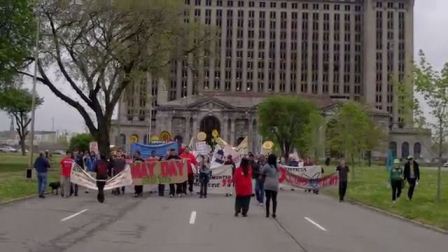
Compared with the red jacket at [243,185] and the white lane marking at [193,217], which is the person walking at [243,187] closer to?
the red jacket at [243,185]

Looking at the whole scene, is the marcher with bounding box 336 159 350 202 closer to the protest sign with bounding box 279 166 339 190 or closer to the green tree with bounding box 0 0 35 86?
the protest sign with bounding box 279 166 339 190

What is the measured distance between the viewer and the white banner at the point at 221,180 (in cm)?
2945

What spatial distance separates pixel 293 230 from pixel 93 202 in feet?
33.2

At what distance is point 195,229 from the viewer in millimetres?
14742

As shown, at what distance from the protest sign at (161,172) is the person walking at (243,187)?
29.8ft

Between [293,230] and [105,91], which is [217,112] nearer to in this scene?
[105,91]

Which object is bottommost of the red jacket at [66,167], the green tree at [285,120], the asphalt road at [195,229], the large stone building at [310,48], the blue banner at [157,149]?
the asphalt road at [195,229]

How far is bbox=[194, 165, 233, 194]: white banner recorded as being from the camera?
29453 mm

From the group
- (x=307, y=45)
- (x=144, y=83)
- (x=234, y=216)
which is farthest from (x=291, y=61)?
(x=234, y=216)

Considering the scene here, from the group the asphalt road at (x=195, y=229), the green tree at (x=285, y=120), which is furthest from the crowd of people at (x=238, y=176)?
the green tree at (x=285, y=120)

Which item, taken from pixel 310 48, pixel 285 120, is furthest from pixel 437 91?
pixel 310 48

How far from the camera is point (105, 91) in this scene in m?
A: 41.1

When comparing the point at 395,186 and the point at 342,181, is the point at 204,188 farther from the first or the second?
the point at 395,186

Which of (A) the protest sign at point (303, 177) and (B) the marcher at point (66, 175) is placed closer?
(B) the marcher at point (66, 175)
